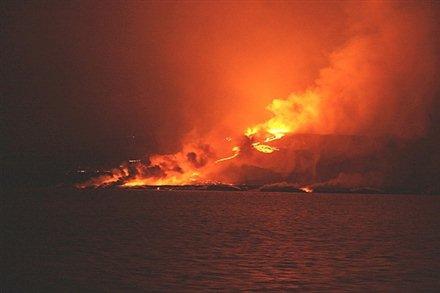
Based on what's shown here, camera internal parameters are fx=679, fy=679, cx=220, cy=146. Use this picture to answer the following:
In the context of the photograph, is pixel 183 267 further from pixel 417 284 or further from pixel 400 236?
pixel 400 236

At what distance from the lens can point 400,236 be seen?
5872cm

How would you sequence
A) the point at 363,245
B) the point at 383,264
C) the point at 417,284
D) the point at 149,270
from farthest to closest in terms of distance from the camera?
the point at 363,245, the point at 383,264, the point at 149,270, the point at 417,284

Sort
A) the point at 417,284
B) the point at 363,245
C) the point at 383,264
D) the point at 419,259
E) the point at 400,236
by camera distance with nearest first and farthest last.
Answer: the point at 417,284, the point at 383,264, the point at 419,259, the point at 363,245, the point at 400,236

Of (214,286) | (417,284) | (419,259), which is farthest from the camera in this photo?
(419,259)

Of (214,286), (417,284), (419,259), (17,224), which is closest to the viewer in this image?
(214,286)

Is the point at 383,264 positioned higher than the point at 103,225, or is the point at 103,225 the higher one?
the point at 103,225

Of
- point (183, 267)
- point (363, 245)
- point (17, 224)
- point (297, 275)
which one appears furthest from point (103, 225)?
point (297, 275)

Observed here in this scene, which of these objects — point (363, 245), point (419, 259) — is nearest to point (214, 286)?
point (419, 259)

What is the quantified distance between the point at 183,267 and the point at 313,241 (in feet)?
60.6

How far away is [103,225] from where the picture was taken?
219ft

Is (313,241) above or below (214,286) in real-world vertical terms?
above

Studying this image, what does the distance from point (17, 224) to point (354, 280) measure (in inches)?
1625

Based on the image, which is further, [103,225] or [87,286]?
[103,225]

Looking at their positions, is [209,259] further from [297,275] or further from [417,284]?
[417,284]
